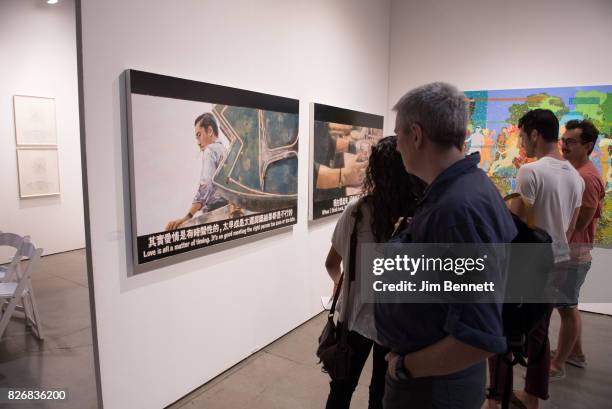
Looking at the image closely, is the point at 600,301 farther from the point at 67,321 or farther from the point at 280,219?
the point at 67,321

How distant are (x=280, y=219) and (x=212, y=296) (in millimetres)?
829

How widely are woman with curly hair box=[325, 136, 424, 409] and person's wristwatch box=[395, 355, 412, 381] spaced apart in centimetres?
42

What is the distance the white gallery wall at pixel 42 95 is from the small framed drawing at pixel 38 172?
71 mm

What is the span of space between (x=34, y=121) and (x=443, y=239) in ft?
20.2

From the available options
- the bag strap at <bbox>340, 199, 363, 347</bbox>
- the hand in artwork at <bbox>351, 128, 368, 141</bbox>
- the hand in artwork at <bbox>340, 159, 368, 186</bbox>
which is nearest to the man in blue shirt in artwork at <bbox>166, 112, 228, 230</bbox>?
the bag strap at <bbox>340, 199, 363, 347</bbox>

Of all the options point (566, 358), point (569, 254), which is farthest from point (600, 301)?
point (569, 254)

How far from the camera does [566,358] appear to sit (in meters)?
2.86

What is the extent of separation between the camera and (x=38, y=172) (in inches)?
215

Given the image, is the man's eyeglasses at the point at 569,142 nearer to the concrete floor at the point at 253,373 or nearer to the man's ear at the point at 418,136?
the concrete floor at the point at 253,373

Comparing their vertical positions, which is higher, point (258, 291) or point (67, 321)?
point (258, 291)

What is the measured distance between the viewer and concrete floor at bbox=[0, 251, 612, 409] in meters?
2.49

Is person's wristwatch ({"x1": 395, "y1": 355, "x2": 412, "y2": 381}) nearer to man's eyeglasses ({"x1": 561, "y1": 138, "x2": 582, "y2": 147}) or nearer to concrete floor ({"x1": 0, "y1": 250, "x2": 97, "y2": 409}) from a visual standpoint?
concrete floor ({"x1": 0, "y1": 250, "x2": 97, "y2": 409})

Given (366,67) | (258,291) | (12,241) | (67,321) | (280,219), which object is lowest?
(67,321)

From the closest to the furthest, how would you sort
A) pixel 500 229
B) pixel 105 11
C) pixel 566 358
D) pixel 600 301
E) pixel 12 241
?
pixel 500 229, pixel 105 11, pixel 566 358, pixel 12 241, pixel 600 301
